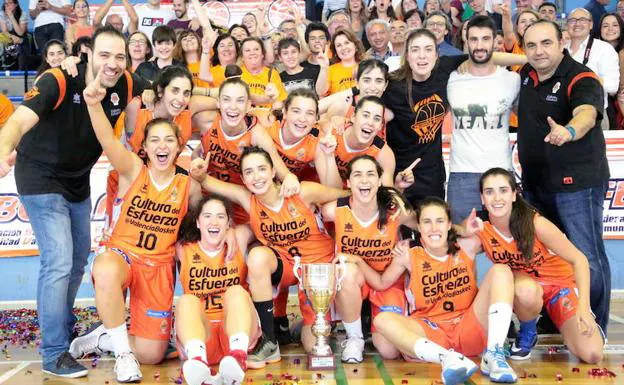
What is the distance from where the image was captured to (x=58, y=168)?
453cm

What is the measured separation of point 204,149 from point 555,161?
2.30 m

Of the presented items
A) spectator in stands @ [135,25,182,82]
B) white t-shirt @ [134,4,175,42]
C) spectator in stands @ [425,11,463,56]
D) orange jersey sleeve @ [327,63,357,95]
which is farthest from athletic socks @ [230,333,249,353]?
white t-shirt @ [134,4,175,42]

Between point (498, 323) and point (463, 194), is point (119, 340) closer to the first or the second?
point (498, 323)

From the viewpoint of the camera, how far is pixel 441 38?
295 inches

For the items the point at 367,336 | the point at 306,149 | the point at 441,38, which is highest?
the point at 441,38

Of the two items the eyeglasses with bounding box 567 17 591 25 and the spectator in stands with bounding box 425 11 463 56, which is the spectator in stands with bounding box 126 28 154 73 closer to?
the spectator in stands with bounding box 425 11 463 56

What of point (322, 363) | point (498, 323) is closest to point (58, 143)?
point (322, 363)

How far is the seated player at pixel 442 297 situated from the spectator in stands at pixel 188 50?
140 inches

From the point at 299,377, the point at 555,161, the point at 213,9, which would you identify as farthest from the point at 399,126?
the point at 213,9

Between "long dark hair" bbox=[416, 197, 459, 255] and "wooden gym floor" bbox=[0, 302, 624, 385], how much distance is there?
68cm

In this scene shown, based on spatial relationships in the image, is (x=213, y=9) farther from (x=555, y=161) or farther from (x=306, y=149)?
(x=555, y=161)

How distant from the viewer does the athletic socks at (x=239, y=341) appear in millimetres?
4004

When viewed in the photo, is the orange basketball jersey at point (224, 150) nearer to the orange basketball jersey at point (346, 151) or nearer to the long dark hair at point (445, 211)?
the orange basketball jersey at point (346, 151)

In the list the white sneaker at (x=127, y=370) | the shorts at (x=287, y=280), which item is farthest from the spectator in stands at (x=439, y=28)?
the white sneaker at (x=127, y=370)
